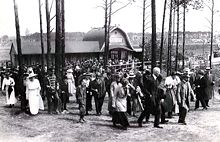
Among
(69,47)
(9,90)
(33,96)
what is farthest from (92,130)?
(69,47)

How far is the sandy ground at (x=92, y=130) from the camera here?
8867 mm

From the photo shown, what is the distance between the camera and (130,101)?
1238cm

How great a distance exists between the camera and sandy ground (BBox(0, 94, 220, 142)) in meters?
8.87

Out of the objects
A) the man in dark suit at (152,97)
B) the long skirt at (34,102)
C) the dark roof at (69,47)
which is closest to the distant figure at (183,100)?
the man in dark suit at (152,97)

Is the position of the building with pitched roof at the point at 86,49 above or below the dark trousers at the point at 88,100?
above

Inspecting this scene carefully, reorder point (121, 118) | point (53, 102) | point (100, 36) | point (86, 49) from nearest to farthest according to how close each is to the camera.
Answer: point (121, 118) < point (53, 102) < point (86, 49) < point (100, 36)

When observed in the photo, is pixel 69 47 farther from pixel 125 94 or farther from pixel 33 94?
pixel 125 94

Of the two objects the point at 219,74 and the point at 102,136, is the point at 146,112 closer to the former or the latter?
the point at 102,136

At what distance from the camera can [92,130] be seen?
9.70 metres

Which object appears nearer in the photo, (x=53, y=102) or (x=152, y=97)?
(x=152, y=97)

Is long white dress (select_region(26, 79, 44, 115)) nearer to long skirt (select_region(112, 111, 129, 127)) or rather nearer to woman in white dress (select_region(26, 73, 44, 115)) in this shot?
woman in white dress (select_region(26, 73, 44, 115))

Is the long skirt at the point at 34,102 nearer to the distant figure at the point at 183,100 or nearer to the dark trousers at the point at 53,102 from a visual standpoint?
the dark trousers at the point at 53,102

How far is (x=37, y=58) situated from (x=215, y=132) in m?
28.7

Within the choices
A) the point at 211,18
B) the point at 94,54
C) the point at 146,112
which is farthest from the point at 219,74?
the point at 146,112
